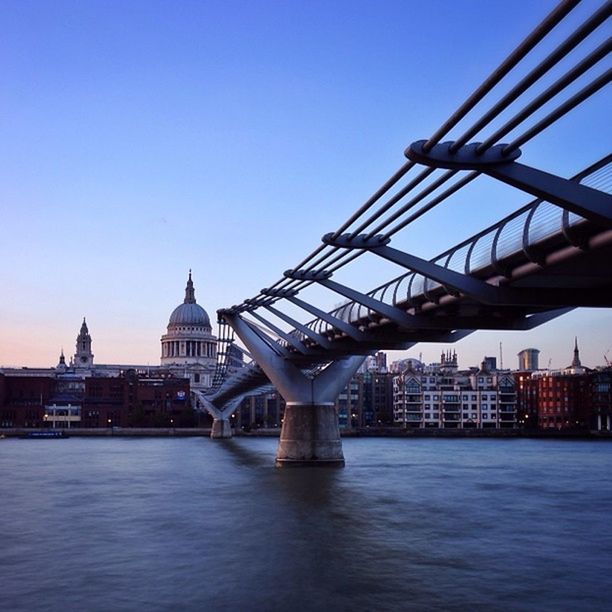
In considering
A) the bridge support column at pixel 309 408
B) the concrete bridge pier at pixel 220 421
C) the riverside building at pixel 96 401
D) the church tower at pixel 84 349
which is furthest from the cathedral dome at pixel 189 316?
the bridge support column at pixel 309 408

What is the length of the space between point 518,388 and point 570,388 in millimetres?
13139

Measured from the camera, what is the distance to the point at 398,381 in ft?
470

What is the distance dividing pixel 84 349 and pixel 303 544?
175891 millimetres

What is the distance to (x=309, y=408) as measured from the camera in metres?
43.5

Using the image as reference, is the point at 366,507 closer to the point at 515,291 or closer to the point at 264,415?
the point at 515,291

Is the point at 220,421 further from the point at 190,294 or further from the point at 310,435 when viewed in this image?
the point at 190,294

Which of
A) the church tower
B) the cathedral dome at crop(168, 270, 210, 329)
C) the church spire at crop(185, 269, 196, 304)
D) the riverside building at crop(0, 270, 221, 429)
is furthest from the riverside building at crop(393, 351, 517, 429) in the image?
the church tower

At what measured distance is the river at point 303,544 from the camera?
15695 mm

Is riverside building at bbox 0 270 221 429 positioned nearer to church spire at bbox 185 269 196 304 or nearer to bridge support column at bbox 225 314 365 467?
church spire at bbox 185 269 196 304

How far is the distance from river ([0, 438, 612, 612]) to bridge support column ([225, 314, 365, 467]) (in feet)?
8.26

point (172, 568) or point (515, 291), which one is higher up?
point (515, 291)

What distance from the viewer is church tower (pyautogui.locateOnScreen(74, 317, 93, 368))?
18838cm

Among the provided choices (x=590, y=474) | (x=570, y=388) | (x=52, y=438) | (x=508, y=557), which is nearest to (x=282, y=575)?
(x=508, y=557)

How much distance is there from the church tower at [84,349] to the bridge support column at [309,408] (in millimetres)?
149050
